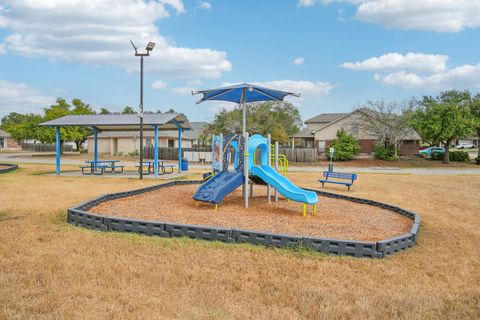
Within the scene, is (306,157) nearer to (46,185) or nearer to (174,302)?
(46,185)

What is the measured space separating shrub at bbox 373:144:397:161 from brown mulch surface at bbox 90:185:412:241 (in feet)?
91.9

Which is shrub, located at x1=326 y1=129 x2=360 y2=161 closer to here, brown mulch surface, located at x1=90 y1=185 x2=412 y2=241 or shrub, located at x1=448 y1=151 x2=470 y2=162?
shrub, located at x1=448 y1=151 x2=470 y2=162

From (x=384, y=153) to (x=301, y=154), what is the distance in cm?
828

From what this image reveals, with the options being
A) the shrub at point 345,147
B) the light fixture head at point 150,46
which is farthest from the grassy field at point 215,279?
the shrub at point 345,147

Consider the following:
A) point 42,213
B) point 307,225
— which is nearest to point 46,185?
point 42,213

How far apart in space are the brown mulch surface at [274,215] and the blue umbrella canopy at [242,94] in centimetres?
320

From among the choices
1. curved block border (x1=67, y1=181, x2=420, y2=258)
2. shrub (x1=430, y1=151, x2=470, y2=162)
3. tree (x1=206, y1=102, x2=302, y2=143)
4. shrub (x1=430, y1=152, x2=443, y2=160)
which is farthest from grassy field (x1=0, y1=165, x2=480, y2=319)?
tree (x1=206, y1=102, x2=302, y2=143)

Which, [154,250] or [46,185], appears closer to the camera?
[154,250]

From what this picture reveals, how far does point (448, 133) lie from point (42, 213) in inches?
1403

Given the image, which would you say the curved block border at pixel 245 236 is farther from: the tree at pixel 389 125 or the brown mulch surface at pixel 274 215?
the tree at pixel 389 125

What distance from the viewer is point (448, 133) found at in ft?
115

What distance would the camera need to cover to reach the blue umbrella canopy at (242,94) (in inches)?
422

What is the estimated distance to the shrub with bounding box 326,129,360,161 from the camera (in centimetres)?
3831

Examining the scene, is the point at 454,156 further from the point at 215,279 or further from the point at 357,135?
the point at 215,279
